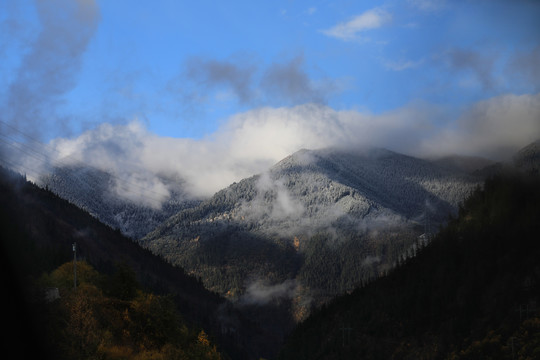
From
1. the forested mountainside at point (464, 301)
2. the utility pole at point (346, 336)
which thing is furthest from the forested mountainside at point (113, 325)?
the utility pole at point (346, 336)

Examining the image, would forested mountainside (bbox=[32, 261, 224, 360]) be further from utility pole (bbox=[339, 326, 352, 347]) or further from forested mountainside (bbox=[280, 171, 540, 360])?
utility pole (bbox=[339, 326, 352, 347])

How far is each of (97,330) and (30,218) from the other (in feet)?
398

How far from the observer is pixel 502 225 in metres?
179

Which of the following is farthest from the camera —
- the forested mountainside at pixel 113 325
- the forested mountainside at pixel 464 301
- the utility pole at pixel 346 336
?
the utility pole at pixel 346 336

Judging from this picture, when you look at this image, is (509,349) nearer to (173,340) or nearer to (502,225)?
(502,225)

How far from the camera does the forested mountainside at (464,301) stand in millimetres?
133000

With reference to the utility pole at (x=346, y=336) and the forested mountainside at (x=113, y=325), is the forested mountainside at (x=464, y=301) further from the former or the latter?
the forested mountainside at (x=113, y=325)

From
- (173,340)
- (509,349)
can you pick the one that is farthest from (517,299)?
(173,340)

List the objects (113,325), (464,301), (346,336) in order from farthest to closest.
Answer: (346,336) → (464,301) → (113,325)

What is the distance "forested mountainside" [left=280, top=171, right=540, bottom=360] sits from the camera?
133 metres

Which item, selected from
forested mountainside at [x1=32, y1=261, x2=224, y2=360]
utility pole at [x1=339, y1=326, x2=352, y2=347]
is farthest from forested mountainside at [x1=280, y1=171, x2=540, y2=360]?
forested mountainside at [x1=32, y1=261, x2=224, y2=360]

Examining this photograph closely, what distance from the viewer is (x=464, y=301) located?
157625 mm

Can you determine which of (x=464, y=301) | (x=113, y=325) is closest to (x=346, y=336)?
(x=464, y=301)

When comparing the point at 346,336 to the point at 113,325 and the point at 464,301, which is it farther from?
the point at 113,325
